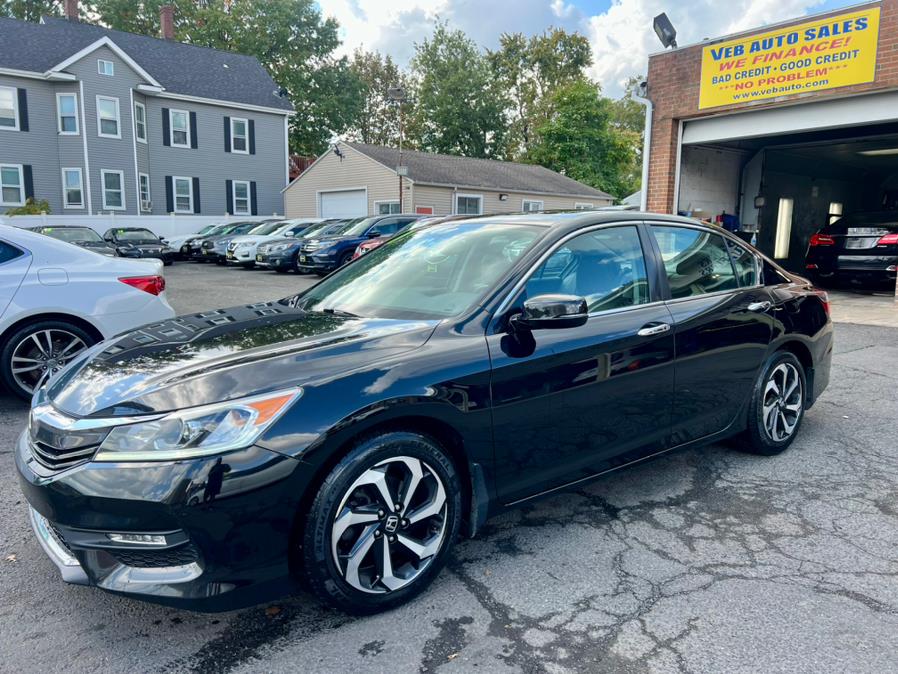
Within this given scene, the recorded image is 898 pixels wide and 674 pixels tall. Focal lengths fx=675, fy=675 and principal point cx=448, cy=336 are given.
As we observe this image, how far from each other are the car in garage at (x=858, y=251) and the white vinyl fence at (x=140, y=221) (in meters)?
23.1

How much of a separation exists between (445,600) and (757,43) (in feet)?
38.1

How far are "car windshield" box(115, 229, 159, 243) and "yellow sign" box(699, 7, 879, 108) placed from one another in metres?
17.9

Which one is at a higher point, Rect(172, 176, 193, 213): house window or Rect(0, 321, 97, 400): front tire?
Rect(172, 176, 193, 213): house window

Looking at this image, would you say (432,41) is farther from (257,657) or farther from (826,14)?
(257,657)

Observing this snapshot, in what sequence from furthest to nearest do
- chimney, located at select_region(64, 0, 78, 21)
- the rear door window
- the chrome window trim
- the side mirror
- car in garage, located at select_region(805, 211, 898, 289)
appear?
chimney, located at select_region(64, 0, 78, 21) < car in garage, located at select_region(805, 211, 898, 289) < the rear door window < the chrome window trim < the side mirror

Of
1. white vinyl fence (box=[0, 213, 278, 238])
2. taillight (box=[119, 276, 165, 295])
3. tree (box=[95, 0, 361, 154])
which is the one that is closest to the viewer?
taillight (box=[119, 276, 165, 295])

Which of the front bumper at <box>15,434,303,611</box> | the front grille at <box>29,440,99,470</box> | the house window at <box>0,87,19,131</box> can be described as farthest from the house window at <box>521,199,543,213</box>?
the front bumper at <box>15,434,303,611</box>

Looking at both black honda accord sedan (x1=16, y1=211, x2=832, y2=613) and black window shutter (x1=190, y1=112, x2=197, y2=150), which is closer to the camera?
black honda accord sedan (x1=16, y1=211, x2=832, y2=613)

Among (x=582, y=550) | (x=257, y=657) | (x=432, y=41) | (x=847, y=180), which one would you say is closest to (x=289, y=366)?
(x=257, y=657)

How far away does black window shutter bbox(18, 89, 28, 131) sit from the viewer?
2653 cm

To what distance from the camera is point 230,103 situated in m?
31.2

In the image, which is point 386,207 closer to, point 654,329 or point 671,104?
point 671,104

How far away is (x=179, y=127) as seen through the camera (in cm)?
3030

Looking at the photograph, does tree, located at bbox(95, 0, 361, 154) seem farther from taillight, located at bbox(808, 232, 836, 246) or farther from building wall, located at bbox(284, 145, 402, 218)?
taillight, located at bbox(808, 232, 836, 246)
